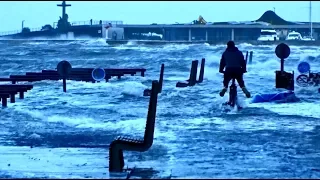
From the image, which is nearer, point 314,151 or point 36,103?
point 314,151

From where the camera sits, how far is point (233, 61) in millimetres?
17125

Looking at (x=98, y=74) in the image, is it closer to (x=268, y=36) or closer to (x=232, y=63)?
(x=232, y=63)

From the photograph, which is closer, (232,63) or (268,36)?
(232,63)

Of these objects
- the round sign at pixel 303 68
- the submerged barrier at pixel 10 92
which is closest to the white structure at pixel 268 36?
the round sign at pixel 303 68

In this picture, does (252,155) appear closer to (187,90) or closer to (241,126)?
(241,126)

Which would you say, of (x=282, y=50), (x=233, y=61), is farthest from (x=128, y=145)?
(x=282, y=50)

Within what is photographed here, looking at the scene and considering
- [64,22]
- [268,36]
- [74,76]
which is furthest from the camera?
[64,22]

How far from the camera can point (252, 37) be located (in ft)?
415

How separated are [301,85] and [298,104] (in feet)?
15.2

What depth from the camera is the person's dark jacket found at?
55.9ft

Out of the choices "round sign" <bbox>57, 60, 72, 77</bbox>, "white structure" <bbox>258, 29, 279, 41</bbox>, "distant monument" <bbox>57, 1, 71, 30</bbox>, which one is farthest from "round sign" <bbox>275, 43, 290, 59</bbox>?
"distant monument" <bbox>57, 1, 71, 30</bbox>

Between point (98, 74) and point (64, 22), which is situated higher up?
point (64, 22)

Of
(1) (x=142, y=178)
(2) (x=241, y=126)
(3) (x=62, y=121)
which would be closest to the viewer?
(1) (x=142, y=178)

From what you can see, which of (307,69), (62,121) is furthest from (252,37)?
(62,121)
